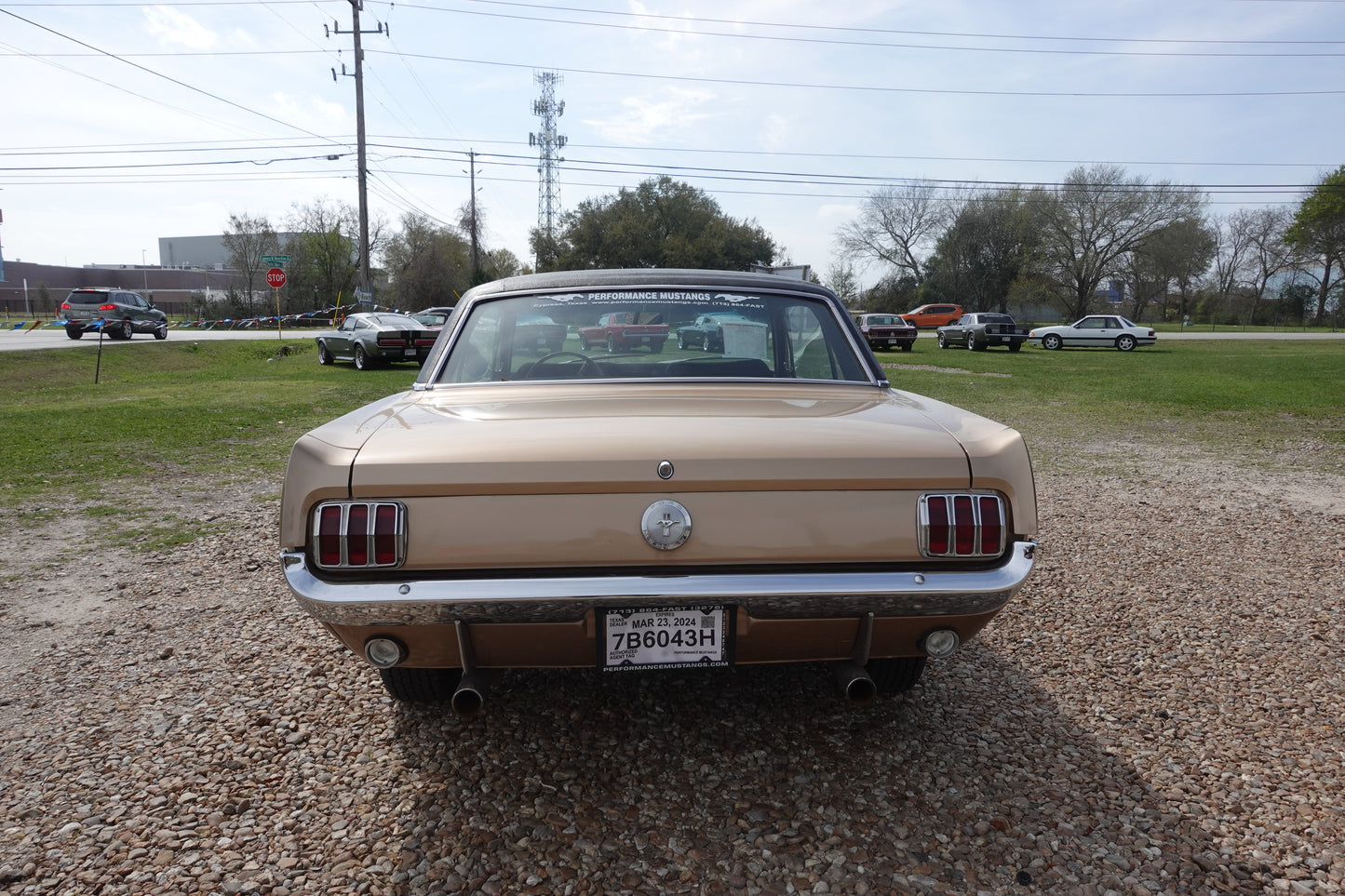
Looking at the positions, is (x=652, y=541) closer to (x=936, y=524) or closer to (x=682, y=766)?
(x=936, y=524)

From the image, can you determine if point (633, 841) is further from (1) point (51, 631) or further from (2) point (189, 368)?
(2) point (189, 368)

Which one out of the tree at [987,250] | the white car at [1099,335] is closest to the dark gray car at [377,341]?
the white car at [1099,335]

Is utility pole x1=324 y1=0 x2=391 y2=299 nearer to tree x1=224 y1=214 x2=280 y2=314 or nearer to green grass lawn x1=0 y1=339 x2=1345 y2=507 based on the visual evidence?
green grass lawn x1=0 y1=339 x2=1345 y2=507

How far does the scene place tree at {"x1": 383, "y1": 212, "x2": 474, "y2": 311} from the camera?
2237 inches

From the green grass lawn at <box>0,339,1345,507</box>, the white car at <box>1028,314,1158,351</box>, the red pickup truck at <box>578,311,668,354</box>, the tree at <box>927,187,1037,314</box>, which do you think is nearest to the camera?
the red pickup truck at <box>578,311,668,354</box>

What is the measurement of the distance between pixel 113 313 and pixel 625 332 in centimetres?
2824

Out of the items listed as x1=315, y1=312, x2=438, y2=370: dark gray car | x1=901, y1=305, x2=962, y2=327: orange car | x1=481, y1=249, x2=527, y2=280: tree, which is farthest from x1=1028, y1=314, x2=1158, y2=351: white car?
x1=481, y1=249, x2=527, y2=280: tree

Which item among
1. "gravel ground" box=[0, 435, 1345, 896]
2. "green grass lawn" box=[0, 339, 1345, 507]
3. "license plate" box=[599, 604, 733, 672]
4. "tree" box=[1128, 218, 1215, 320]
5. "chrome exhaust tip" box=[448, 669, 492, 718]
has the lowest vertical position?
"gravel ground" box=[0, 435, 1345, 896]

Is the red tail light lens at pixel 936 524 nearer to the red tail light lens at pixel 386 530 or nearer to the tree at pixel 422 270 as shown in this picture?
the red tail light lens at pixel 386 530

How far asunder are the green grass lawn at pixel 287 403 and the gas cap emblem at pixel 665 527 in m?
6.05

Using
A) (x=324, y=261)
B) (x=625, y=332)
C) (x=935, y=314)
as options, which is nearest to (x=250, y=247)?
(x=324, y=261)

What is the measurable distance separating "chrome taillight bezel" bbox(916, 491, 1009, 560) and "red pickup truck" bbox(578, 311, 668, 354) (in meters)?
1.49

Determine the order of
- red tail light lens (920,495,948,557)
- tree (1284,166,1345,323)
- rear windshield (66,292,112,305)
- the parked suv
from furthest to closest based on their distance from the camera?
tree (1284,166,1345,323), rear windshield (66,292,112,305), the parked suv, red tail light lens (920,495,948,557)

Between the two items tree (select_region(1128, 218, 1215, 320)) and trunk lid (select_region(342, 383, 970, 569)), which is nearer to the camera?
trunk lid (select_region(342, 383, 970, 569))
